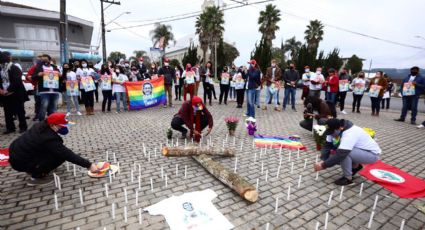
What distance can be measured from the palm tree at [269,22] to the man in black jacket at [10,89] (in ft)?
122

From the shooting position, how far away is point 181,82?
49.2ft

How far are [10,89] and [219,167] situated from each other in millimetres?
6523

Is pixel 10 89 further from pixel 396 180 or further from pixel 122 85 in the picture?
pixel 396 180

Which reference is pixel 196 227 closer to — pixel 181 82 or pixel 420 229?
pixel 420 229

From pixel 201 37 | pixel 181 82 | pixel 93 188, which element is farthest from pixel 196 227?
pixel 201 37

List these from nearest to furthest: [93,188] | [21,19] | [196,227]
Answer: [196,227] → [93,188] → [21,19]

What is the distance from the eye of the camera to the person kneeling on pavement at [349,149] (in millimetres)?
4078

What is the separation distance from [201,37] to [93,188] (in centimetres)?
4626

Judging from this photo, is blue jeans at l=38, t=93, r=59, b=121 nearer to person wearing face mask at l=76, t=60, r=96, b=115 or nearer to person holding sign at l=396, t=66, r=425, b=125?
person wearing face mask at l=76, t=60, r=96, b=115

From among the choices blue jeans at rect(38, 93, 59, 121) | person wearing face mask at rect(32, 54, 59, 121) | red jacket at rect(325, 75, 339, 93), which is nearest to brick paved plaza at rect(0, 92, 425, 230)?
blue jeans at rect(38, 93, 59, 121)

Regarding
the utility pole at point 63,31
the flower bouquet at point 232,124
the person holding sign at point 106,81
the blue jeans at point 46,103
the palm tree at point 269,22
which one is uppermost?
the palm tree at point 269,22

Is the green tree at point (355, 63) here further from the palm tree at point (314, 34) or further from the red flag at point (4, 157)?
the red flag at point (4, 157)

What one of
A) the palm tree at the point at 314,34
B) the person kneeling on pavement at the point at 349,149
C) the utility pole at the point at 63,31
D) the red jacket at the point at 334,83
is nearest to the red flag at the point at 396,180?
the person kneeling on pavement at the point at 349,149

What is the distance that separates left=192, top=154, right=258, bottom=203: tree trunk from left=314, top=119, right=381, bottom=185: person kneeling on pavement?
1.30 metres
